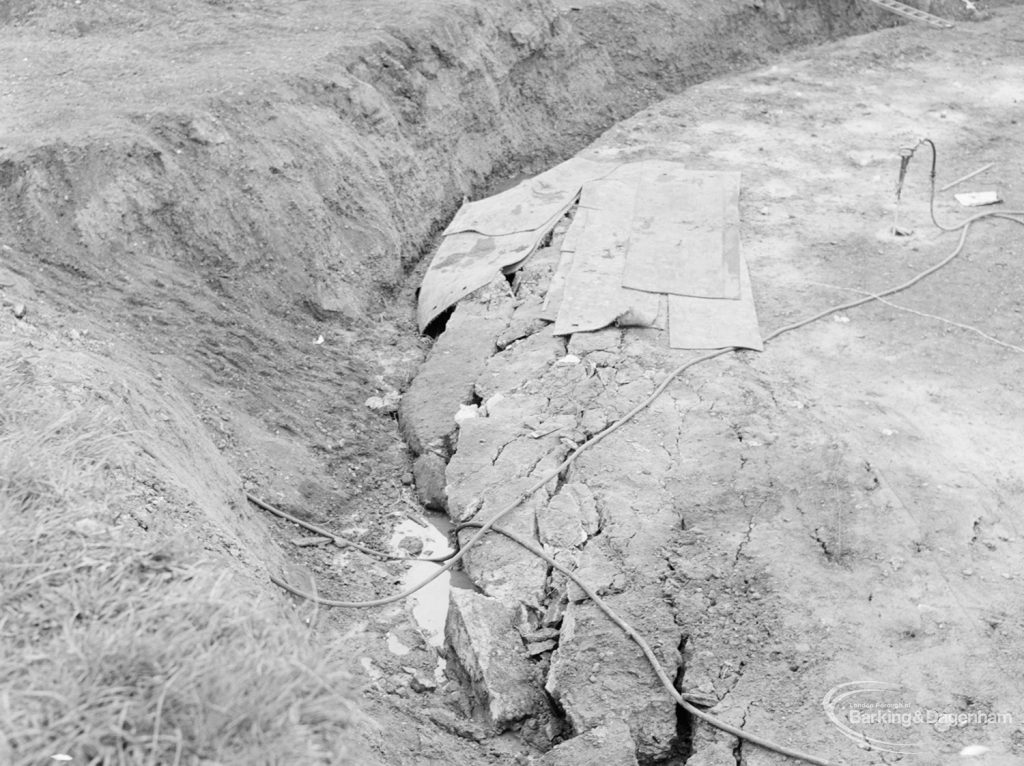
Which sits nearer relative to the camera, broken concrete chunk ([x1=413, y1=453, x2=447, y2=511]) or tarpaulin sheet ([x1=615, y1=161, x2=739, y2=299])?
broken concrete chunk ([x1=413, y1=453, x2=447, y2=511])

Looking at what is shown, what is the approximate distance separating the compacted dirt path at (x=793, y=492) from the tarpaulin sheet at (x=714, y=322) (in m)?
0.12

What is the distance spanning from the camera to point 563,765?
473 cm

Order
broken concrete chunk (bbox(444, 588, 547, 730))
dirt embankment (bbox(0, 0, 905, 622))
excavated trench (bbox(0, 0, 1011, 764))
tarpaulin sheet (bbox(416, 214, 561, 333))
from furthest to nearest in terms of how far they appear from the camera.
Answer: tarpaulin sheet (bbox(416, 214, 561, 333))
dirt embankment (bbox(0, 0, 905, 622))
excavated trench (bbox(0, 0, 1011, 764))
broken concrete chunk (bbox(444, 588, 547, 730))

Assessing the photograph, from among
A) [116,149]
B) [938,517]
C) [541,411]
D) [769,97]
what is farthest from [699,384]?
[769,97]

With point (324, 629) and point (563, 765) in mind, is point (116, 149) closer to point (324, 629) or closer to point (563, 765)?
point (324, 629)

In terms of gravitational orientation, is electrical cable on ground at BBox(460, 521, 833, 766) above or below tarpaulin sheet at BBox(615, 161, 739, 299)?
below

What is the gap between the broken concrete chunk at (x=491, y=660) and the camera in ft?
16.6

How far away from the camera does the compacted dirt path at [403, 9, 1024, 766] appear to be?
4.94 m

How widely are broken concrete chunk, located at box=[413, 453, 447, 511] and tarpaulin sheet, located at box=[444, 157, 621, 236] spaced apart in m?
2.59

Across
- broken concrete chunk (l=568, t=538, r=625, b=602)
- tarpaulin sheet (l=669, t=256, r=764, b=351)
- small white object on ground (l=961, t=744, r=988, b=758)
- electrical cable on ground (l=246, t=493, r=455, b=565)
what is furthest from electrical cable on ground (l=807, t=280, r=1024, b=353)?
electrical cable on ground (l=246, t=493, r=455, b=565)

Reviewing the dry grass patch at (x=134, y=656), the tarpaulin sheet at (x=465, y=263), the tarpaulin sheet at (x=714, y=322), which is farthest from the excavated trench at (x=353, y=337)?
the dry grass patch at (x=134, y=656)

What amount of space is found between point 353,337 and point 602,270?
1.88 metres

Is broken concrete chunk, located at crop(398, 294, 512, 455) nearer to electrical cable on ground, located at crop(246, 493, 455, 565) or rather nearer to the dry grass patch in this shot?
electrical cable on ground, located at crop(246, 493, 455, 565)

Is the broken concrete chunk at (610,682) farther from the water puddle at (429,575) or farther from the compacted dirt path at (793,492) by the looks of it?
the water puddle at (429,575)
